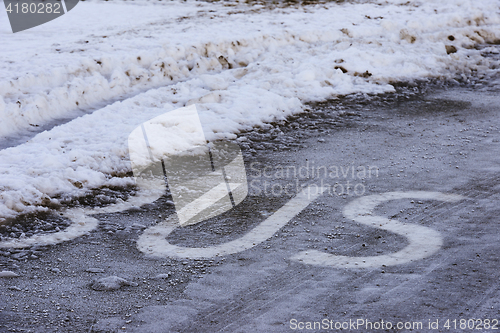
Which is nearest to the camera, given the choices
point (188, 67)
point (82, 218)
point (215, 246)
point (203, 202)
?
point (215, 246)

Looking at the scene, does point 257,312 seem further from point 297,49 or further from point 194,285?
point 297,49

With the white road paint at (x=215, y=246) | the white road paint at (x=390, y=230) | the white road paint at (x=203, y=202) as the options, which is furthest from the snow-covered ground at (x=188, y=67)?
the white road paint at (x=390, y=230)

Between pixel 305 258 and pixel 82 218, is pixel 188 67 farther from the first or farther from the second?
pixel 305 258

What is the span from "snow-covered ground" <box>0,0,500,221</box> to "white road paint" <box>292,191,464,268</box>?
2.19 meters

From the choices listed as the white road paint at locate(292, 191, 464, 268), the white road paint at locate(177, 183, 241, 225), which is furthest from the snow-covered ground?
the white road paint at locate(292, 191, 464, 268)

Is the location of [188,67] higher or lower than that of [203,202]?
higher

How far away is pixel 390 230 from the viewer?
3.76 m

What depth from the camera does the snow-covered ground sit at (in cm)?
493

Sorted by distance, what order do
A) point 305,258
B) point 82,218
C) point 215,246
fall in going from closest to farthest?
point 305,258 → point 215,246 → point 82,218

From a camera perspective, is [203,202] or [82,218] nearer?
[82,218]

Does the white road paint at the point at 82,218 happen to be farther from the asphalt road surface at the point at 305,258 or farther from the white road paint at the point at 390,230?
the white road paint at the point at 390,230

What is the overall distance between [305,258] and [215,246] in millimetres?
732

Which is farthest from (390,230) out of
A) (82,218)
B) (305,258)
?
(82,218)

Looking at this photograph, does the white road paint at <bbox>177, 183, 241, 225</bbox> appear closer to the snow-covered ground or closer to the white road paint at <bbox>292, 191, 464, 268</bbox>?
the snow-covered ground
